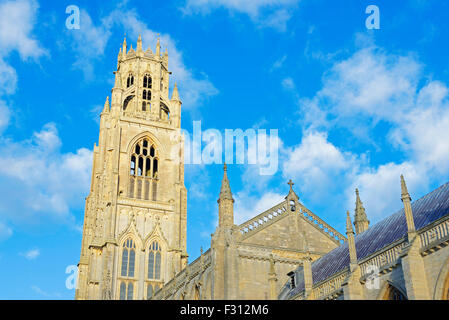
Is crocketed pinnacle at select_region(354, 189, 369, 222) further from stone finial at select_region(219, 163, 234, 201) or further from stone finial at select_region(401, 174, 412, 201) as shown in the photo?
stone finial at select_region(401, 174, 412, 201)

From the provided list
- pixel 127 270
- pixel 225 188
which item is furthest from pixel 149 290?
pixel 225 188

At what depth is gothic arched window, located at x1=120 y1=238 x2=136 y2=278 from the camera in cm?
5264

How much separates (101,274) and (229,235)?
20.2 metres

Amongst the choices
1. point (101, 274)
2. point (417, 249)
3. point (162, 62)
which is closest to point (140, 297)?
point (101, 274)

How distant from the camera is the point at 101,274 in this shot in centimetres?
5134

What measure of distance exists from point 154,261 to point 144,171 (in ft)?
31.6

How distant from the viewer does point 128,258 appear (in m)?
53.2

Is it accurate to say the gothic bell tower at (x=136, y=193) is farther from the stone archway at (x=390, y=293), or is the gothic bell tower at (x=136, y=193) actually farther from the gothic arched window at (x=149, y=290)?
the stone archway at (x=390, y=293)

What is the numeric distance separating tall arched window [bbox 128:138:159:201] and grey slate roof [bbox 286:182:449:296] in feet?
83.4

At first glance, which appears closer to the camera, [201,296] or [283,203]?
[201,296]

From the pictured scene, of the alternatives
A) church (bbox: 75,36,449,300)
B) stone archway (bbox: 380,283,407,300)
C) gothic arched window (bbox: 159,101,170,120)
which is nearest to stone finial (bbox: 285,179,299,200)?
church (bbox: 75,36,449,300)

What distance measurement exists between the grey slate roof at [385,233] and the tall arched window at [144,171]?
2541cm

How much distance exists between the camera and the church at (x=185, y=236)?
2366 cm
